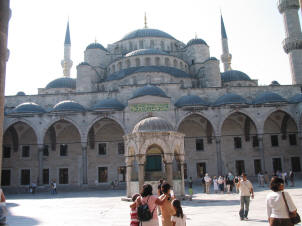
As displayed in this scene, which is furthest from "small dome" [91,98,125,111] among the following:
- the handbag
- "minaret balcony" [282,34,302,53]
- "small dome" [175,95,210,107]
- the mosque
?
the handbag

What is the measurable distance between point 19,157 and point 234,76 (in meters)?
18.0

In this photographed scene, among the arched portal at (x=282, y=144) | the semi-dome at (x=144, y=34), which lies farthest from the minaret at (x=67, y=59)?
the arched portal at (x=282, y=144)

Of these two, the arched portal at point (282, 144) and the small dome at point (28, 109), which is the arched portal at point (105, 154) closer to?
the small dome at point (28, 109)

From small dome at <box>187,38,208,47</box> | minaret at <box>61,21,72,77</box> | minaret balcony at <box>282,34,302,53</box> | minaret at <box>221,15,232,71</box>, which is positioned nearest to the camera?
minaret balcony at <box>282,34,302,53</box>

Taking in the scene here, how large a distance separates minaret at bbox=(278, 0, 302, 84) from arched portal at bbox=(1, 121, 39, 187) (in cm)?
1973

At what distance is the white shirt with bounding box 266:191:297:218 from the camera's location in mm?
3361

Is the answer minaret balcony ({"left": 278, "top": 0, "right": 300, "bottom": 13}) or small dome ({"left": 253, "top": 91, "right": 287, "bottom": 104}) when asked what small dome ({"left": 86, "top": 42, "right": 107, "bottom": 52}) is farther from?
minaret balcony ({"left": 278, "top": 0, "right": 300, "bottom": 13})

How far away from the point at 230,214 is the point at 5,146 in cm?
1800

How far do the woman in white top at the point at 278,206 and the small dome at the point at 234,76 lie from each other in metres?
23.4

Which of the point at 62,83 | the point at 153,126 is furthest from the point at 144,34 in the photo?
the point at 153,126

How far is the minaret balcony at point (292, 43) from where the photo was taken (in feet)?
74.7

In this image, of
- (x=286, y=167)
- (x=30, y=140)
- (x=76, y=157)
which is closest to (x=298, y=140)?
(x=286, y=167)

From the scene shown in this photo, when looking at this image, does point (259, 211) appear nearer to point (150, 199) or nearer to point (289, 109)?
point (150, 199)

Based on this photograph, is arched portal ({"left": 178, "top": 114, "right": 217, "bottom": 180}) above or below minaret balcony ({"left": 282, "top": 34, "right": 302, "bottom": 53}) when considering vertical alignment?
below
